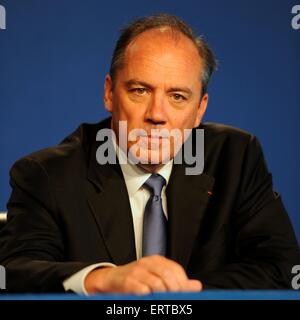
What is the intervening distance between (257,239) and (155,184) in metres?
0.34

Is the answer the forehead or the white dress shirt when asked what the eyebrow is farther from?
the white dress shirt

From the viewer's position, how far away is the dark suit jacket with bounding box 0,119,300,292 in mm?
1589

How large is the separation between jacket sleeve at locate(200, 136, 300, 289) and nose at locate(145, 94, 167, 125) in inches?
13.7

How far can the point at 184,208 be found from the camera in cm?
176

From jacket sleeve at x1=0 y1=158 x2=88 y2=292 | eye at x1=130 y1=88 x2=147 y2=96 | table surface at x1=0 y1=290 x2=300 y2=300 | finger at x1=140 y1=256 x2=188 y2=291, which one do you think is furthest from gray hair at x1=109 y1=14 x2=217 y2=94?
table surface at x1=0 y1=290 x2=300 y2=300

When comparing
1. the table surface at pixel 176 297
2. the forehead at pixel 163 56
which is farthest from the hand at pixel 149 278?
the forehead at pixel 163 56

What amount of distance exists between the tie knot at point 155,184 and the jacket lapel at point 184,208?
0.03 m

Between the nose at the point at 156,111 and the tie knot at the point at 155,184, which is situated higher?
the nose at the point at 156,111

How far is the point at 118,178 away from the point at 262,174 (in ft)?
1.54

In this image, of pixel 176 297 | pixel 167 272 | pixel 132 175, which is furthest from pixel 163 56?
pixel 176 297

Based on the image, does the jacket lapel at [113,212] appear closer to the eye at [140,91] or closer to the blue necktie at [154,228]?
the blue necktie at [154,228]

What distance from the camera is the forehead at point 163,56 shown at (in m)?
1.70

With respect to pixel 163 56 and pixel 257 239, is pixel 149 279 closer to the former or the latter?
pixel 257 239
